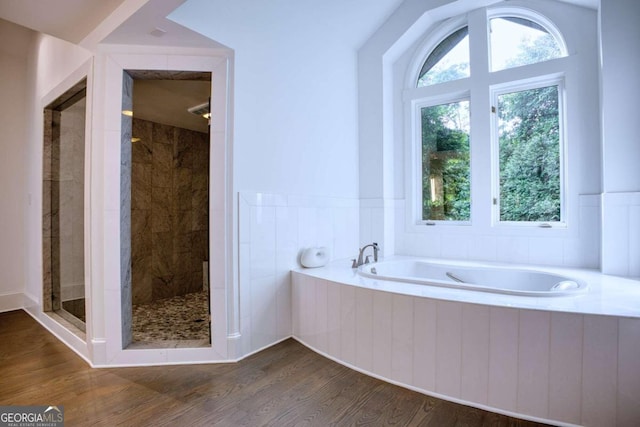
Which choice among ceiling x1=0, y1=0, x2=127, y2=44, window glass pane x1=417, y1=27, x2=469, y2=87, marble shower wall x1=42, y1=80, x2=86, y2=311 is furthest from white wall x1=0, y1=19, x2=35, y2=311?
window glass pane x1=417, y1=27, x2=469, y2=87

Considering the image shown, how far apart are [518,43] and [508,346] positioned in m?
2.60

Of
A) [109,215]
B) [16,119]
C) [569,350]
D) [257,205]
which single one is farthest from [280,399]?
[16,119]

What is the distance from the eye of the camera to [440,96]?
127 inches

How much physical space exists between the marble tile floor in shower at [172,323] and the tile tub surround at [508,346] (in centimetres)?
→ 113

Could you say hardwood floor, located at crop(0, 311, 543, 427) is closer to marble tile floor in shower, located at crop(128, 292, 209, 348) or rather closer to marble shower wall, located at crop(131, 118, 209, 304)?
marble tile floor in shower, located at crop(128, 292, 209, 348)

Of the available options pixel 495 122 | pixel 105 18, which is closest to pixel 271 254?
pixel 105 18

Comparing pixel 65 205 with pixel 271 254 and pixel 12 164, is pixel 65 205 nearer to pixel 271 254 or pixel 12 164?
pixel 12 164

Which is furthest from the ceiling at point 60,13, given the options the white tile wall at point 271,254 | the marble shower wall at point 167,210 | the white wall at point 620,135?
the white wall at point 620,135

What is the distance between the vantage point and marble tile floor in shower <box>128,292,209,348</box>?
7.42 feet

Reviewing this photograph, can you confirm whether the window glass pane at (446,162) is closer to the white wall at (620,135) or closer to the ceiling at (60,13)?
the white wall at (620,135)

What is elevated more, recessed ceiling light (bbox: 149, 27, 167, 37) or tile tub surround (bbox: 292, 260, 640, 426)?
recessed ceiling light (bbox: 149, 27, 167, 37)

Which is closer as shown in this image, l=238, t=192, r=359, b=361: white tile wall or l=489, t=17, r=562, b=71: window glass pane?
l=238, t=192, r=359, b=361: white tile wall

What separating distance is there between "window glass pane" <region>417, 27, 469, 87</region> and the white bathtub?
1779 mm

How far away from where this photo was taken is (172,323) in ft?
9.20
